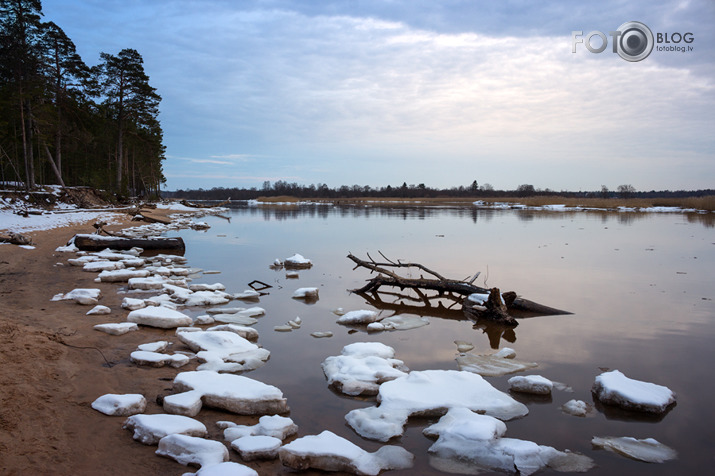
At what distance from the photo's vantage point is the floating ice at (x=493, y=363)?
19.1ft

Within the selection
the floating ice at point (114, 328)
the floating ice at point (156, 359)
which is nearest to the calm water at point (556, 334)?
the floating ice at point (156, 359)

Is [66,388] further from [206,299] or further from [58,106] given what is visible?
[58,106]

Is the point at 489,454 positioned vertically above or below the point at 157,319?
below

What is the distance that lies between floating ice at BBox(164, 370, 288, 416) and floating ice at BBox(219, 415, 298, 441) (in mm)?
269

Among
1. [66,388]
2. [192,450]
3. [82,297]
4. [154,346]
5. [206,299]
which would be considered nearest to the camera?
[192,450]

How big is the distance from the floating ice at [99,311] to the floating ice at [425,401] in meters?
4.90

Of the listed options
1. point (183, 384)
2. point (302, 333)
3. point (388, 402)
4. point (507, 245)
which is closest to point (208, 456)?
point (183, 384)

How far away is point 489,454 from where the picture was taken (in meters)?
3.78

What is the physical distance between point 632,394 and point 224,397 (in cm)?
426

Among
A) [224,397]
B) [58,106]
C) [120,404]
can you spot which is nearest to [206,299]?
[224,397]

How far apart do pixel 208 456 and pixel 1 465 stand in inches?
50.9

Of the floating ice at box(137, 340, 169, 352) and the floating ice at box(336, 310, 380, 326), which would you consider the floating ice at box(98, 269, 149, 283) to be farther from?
the floating ice at box(336, 310, 380, 326)

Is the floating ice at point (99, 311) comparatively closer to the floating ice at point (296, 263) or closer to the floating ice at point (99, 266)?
the floating ice at point (99, 266)

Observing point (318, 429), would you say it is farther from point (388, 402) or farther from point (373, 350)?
point (373, 350)
